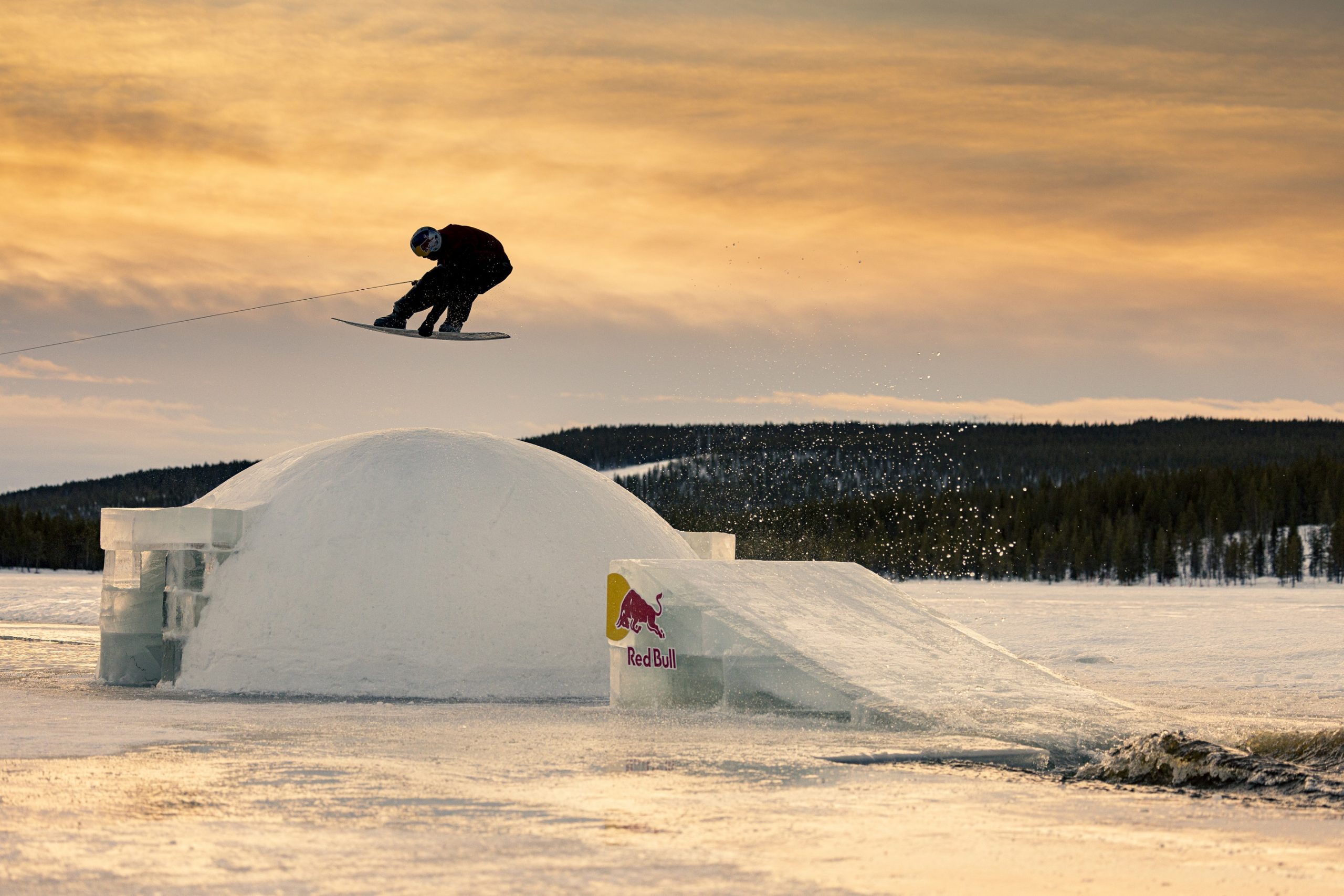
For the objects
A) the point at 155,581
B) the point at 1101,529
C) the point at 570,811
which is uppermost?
the point at 1101,529

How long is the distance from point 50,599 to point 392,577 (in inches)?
1467

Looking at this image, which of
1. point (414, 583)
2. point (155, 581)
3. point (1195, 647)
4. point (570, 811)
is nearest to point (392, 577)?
point (414, 583)

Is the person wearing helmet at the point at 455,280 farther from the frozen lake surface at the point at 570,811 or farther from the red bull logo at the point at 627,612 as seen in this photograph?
the frozen lake surface at the point at 570,811

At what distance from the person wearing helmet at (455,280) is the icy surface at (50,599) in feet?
59.0

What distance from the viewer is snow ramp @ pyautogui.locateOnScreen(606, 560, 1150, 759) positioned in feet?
51.2

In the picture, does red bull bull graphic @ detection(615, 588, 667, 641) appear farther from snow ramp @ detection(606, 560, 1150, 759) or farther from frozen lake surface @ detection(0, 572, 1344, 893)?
frozen lake surface @ detection(0, 572, 1344, 893)

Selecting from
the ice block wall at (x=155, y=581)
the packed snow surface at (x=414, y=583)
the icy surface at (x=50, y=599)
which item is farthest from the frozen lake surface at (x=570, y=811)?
the icy surface at (x=50, y=599)

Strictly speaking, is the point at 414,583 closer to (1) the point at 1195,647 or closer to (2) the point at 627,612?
(2) the point at 627,612

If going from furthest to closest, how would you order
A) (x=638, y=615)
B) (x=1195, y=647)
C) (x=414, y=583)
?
(x=1195, y=647), (x=414, y=583), (x=638, y=615)

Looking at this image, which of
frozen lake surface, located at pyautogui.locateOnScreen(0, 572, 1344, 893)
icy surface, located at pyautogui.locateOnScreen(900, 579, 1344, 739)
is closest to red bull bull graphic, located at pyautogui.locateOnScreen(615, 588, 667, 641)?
frozen lake surface, located at pyautogui.locateOnScreen(0, 572, 1344, 893)

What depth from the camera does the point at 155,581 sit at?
73.6 feet

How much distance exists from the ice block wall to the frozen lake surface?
2.87 m

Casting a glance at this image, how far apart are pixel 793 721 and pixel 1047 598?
142 feet

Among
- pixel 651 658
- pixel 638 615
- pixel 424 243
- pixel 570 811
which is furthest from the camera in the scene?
pixel 424 243
